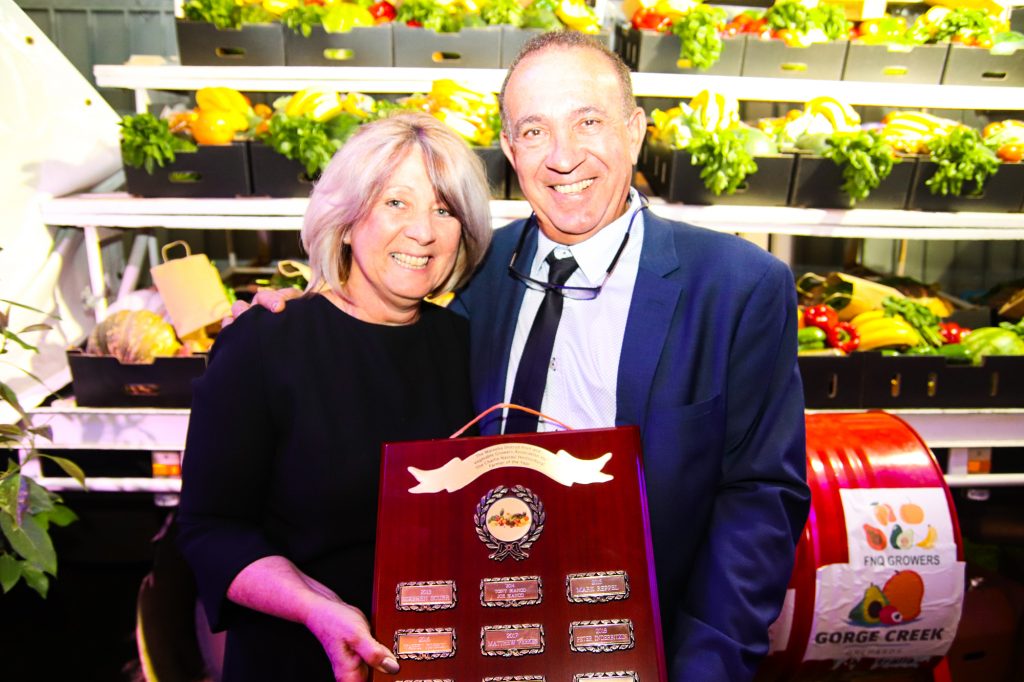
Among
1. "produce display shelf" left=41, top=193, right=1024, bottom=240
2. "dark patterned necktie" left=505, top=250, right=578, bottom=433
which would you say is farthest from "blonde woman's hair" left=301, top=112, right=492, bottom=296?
"produce display shelf" left=41, top=193, right=1024, bottom=240

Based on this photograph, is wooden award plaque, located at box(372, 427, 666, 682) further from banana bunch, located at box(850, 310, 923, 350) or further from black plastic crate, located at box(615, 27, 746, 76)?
black plastic crate, located at box(615, 27, 746, 76)

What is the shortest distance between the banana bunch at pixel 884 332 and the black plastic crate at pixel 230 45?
2.37 m

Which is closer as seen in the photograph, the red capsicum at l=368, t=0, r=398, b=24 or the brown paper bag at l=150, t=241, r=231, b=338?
the brown paper bag at l=150, t=241, r=231, b=338

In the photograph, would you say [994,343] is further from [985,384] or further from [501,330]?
[501,330]

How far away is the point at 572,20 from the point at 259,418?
Answer: 2144 millimetres

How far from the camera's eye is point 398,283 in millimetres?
1608

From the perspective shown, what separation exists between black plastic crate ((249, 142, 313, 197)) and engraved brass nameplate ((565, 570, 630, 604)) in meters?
1.92

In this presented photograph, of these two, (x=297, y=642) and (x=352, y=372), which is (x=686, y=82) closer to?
(x=352, y=372)

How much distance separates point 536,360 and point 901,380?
1759 mm

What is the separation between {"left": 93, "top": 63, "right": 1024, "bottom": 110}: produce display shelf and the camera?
9.47ft

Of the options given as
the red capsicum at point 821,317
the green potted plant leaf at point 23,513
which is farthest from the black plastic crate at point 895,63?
the green potted plant leaf at point 23,513

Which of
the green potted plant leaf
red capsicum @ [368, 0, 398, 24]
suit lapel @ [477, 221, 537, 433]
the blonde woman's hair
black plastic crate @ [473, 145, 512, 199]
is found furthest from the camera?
red capsicum @ [368, 0, 398, 24]

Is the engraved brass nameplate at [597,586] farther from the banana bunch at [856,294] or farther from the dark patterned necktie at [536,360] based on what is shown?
the banana bunch at [856,294]

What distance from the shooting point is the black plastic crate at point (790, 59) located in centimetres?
294
